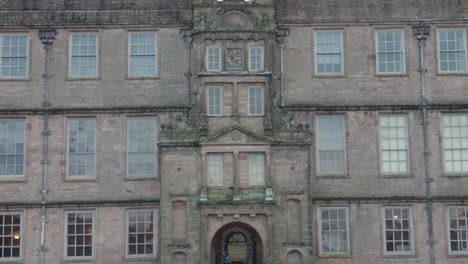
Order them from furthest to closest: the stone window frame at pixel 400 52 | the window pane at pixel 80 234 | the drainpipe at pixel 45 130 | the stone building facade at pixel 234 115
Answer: the stone window frame at pixel 400 52 → the window pane at pixel 80 234 → the drainpipe at pixel 45 130 → the stone building facade at pixel 234 115

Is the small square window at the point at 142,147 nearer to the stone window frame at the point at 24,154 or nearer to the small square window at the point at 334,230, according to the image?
the stone window frame at the point at 24,154

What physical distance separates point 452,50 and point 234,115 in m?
10.1

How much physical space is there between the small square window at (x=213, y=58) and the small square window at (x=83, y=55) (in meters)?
5.10

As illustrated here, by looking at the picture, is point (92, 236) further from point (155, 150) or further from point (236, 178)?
point (236, 178)

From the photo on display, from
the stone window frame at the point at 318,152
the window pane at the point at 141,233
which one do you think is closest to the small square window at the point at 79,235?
the window pane at the point at 141,233

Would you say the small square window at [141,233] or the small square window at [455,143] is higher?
the small square window at [455,143]

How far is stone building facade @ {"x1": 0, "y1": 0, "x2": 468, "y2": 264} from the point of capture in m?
30.7

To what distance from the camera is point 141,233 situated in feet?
103

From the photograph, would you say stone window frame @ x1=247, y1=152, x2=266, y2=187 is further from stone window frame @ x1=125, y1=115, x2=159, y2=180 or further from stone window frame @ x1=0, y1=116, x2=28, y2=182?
stone window frame @ x1=0, y1=116, x2=28, y2=182

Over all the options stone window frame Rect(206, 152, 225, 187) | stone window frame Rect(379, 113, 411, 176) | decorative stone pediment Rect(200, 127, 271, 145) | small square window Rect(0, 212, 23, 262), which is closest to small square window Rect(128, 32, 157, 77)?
decorative stone pediment Rect(200, 127, 271, 145)

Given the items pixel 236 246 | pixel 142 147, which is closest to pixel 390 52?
pixel 236 246

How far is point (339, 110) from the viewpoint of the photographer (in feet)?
104

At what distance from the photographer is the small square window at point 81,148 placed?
31641 millimetres

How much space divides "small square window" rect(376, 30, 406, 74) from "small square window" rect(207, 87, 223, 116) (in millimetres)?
7085
